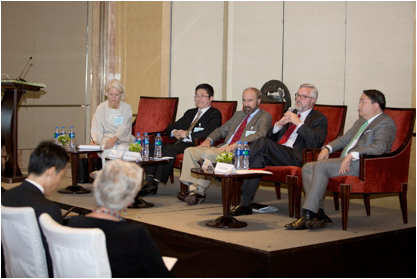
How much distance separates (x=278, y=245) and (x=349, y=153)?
1121mm

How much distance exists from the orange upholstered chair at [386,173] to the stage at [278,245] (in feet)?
0.97

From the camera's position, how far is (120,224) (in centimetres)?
204

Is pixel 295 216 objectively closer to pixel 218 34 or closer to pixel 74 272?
pixel 74 272

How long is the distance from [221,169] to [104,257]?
7.30 feet

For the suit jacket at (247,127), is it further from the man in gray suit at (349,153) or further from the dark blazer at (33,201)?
the dark blazer at (33,201)

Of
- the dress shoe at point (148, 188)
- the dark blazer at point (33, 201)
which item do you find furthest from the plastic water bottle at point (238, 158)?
the dark blazer at point (33, 201)

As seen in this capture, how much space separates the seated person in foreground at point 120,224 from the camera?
6.60 ft

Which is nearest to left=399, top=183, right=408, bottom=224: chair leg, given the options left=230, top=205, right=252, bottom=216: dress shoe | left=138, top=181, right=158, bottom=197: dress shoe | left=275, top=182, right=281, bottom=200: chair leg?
left=230, top=205, right=252, bottom=216: dress shoe

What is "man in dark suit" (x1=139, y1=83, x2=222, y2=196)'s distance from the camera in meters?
5.53

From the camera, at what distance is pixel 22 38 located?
8742mm

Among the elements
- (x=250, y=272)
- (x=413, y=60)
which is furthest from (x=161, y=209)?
(x=413, y=60)

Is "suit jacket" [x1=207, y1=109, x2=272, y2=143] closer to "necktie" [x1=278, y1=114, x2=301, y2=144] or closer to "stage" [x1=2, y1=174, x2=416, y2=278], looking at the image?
"necktie" [x1=278, y1=114, x2=301, y2=144]

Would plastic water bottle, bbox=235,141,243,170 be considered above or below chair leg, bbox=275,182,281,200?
above

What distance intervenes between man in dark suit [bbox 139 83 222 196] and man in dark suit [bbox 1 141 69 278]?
3.09 metres
